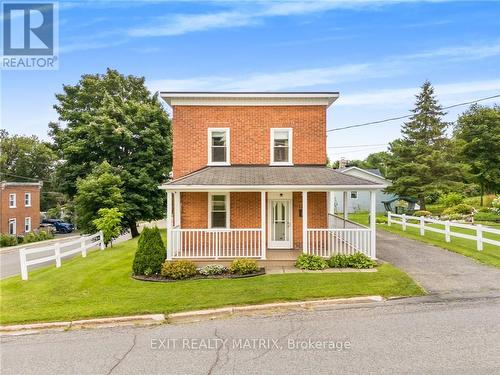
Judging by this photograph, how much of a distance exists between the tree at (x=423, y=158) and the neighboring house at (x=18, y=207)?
42094 mm

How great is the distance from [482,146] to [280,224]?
34.9 metres

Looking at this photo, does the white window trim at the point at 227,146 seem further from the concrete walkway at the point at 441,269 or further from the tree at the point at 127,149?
the tree at the point at 127,149

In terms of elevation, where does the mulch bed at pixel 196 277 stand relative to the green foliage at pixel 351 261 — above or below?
below

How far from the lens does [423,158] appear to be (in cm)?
3397

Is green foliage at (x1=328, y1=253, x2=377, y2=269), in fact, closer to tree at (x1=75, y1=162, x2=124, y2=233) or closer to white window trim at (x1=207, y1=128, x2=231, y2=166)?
white window trim at (x1=207, y1=128, x2=231, y2=166)

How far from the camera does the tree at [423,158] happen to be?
33.6 m

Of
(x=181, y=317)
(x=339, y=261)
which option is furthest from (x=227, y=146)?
(x=181, y=317)

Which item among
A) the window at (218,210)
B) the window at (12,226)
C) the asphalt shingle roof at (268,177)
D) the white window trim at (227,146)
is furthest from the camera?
the window at (12,226)

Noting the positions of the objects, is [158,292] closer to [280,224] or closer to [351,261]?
[351,261]

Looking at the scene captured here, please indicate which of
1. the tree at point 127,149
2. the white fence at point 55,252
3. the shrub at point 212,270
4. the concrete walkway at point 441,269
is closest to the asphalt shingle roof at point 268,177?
the shrub at point 212,270

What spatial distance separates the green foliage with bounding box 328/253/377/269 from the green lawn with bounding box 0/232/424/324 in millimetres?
531

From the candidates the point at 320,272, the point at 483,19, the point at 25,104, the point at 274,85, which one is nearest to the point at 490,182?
the point at 483,19

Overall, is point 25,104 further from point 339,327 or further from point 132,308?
point 339,327

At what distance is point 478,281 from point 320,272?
14.5ft
